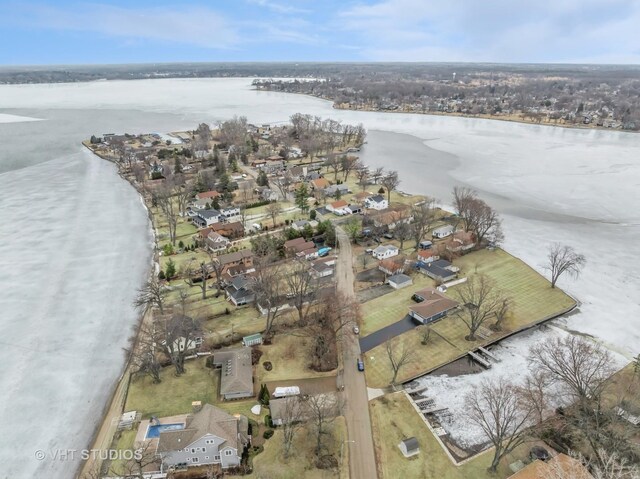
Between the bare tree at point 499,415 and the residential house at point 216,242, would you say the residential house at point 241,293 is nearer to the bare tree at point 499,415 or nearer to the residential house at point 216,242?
the residential house at point 216,242

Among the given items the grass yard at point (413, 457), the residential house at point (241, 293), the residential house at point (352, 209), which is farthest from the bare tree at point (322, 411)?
the residential house at point (352, 209)

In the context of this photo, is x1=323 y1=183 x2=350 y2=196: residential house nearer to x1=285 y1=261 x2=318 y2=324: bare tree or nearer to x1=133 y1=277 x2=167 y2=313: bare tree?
x1=285 y1=261 x2=318 y2=324: bare tree

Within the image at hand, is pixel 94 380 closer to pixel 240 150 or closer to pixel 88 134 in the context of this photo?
pixel 240 150

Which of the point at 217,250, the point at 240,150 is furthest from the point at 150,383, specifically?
the point at 240,150

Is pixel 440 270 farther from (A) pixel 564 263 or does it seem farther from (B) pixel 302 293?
(B) pixel 302 293

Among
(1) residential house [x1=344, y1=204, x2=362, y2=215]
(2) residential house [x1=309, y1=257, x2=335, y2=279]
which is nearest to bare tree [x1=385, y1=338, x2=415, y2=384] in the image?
(2) residential house [x1=309, y1=257, x2=335, y2=279]

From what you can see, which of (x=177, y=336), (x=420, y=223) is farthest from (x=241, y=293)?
(x=420, y=223)
